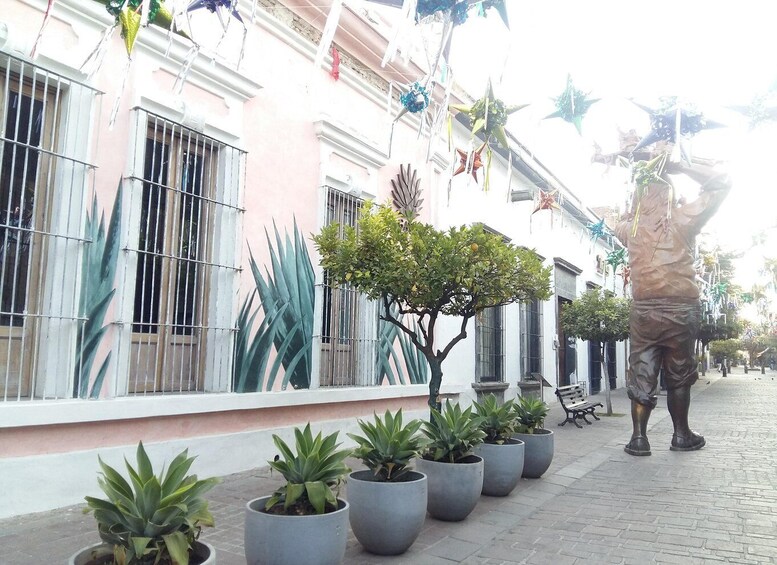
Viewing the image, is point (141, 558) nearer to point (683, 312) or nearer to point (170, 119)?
point (170, 119)

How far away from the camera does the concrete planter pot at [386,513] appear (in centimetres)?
384

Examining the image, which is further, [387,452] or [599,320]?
[599,320]

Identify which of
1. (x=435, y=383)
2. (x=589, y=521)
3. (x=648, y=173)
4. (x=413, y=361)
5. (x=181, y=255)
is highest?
(x=648, y=173)

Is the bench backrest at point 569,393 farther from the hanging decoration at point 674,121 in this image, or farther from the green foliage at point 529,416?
the hanging decoration at point 674,121

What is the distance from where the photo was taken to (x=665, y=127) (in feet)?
20.5

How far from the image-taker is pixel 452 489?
460 centimetres

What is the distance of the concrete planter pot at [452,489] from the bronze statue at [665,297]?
404 centimetres

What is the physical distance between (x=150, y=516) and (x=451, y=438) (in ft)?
9.24

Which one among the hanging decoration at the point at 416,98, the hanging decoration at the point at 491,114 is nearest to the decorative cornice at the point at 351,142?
the hanging decoration at the point at 416,98

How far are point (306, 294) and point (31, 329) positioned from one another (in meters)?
A: 3.11

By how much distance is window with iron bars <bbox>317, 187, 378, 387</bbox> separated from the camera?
7742 mm

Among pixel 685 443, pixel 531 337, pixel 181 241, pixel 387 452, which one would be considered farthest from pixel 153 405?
pixel 531 337

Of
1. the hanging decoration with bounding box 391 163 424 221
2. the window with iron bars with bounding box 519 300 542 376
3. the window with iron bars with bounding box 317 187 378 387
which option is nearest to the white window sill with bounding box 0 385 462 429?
the window with iron bars with bounding box 317 187 378 387

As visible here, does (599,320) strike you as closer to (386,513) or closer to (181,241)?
(181,241)
